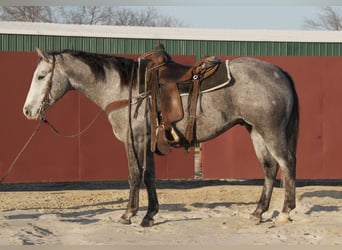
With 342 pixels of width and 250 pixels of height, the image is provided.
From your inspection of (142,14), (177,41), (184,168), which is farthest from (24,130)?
(142,14)

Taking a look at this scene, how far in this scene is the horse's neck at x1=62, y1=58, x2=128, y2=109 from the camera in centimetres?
757

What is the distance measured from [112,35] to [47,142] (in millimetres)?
6293

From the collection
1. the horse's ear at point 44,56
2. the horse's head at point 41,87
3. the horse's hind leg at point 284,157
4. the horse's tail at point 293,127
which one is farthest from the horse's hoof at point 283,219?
the horse's ear at point 44,56

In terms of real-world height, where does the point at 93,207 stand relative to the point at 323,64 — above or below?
below

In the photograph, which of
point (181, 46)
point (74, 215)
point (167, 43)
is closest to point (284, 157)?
point (74, 215)

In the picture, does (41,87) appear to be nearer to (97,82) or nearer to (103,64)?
(97,82)

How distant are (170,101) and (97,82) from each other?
889 mm

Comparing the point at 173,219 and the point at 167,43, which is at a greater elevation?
the point at 167,43

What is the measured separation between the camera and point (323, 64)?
11266 mm

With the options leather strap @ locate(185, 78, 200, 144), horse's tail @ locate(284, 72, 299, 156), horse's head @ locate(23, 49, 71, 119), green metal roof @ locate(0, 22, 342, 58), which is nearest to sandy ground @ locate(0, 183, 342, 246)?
horse's tail @ locate(284, 72, 299, 156)

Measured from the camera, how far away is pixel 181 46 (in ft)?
57.0

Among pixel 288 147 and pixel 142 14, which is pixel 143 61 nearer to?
pixel 288 147

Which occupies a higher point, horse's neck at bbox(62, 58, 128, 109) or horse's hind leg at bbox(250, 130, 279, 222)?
horse's neck at bbox(62, 58, 128, 109)

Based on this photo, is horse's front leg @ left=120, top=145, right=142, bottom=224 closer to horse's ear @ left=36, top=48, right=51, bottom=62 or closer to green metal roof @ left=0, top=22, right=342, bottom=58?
horse's ear @ left=36, top=48, right=51, bottom=62
